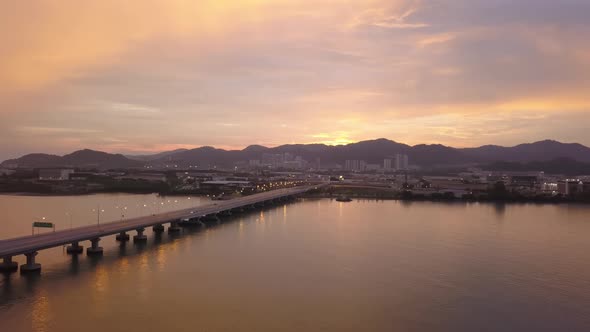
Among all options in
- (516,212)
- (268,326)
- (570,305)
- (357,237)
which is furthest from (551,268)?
(516,212)

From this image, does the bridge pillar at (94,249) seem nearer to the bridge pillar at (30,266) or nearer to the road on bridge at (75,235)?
the road on bridge at (75,235)

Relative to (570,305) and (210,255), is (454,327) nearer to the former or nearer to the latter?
(570,305)

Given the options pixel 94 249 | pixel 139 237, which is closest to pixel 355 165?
pixel 139 237

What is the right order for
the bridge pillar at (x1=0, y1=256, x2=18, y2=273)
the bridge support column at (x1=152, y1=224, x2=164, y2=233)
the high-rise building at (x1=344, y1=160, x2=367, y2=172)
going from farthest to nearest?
1. the high-rise building at (x1=344, y1=160, x2=367, y2=172)
2. the bridge support column at (x1=152, y1=224, x2=164, y2=233)
3. the bridge pillar at (x1=0, y1=256, x2=18, y2=273)

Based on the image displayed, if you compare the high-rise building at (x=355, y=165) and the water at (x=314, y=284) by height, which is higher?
the high-rise building at (x=355, y=165)

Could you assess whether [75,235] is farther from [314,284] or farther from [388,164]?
[388,164]

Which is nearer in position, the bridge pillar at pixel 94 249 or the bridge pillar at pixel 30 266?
the bridge pillar at pixel 30 266

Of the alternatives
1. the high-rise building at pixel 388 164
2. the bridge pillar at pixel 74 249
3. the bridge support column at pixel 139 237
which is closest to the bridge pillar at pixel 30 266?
the bridge pillar at pixel 74 249

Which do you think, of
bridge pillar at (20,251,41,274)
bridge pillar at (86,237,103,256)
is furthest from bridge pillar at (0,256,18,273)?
bridge pillar at (86,237,103,256)

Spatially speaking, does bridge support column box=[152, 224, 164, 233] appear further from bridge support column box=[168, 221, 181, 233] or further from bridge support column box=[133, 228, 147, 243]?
bridge support column box=[133, 228, 147, 243]

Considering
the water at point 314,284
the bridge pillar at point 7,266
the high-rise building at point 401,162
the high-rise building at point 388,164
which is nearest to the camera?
the water at point 314,284
